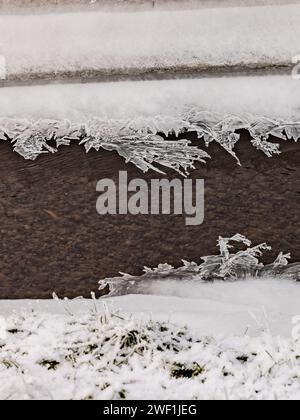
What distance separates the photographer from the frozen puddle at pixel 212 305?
2.75 meters

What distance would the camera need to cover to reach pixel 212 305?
9.50ft

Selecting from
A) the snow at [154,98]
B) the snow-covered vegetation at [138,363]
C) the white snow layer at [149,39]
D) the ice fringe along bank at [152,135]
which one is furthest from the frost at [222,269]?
the white snow layer at [149,39]

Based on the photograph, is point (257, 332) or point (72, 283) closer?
point (257, 332)

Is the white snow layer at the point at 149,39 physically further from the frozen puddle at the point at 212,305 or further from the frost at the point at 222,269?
the frozen puddle at the point at 212,305

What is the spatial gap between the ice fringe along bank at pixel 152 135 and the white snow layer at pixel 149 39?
0.26m

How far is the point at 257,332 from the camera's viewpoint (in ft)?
8.86

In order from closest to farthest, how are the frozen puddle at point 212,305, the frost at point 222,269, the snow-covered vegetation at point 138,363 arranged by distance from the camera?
the snow-covered vegetation at point 138,363 → the frozen puddle at point 212,305 → the frost at point 222,269

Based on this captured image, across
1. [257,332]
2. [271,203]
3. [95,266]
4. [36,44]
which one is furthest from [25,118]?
[257,332]

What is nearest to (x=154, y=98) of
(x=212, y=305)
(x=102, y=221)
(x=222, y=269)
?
(x=102, y=221)

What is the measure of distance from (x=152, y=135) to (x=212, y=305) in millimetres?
862

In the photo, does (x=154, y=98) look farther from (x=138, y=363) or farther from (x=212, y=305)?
(x=138, y=363)

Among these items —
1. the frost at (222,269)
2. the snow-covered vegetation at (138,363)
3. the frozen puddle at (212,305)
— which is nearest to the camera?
the snow-covered vegetation at (138,363)

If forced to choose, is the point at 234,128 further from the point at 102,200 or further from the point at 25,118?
the point at 25,118

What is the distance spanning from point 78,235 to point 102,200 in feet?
0.70
